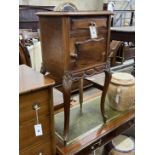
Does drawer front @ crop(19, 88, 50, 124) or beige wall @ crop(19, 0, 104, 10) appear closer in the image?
drawer front @ crop(19, 88, 50, 124)

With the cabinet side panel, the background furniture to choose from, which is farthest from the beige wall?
the cabinet side panel

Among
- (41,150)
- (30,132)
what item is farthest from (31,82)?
(41,150)

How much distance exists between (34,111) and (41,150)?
A: 0.92 feet

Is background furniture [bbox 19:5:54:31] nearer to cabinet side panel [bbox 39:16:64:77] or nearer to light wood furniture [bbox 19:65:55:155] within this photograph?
cabinet side panel [bbox 39:16:64:77]

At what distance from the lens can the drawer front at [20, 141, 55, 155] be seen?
109 centimetres

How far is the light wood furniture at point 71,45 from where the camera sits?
118 cm

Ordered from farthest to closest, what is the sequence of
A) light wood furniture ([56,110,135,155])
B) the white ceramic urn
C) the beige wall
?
the beige wall < the white ceramic urn < light wood furniture ([56,110,135,155])

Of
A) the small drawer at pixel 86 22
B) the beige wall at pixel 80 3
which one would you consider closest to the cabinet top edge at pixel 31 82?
the small drawer at pixel 86 22

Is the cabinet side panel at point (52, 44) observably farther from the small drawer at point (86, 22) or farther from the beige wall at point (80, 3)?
the beige wall at point (80, 3)

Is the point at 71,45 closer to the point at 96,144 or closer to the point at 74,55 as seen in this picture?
the point at 74,55

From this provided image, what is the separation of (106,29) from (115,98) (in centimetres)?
73

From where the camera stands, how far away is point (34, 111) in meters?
1.02
